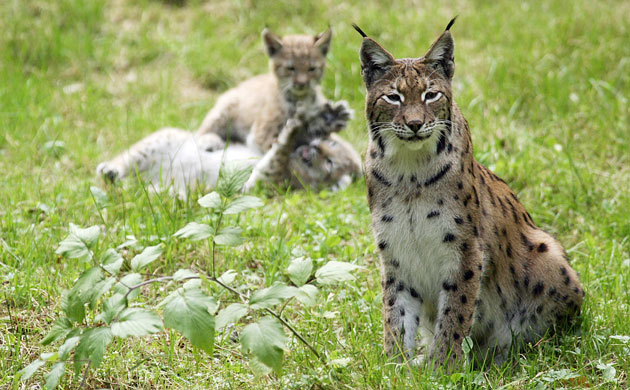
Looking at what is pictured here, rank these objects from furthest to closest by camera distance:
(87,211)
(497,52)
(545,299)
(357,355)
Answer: (497,52)
(87,211)
(545,299)
(357,355)

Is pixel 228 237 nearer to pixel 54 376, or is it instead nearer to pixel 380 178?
pixel 54 376

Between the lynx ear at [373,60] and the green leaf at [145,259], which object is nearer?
the green leaf at [145,259]

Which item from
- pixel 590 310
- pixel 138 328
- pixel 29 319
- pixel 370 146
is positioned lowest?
pixel 29 319

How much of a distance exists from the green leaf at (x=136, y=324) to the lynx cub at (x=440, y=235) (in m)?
1.28

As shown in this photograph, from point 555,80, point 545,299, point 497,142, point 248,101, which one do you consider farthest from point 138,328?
point 555,80

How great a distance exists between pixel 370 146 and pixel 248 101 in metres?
3.83

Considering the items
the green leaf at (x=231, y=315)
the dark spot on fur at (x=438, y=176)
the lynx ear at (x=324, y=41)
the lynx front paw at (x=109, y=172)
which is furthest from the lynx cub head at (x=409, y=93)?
the lynx ear at (x=324, y=41)

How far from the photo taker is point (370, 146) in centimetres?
390

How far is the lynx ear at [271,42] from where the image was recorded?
7175 mm

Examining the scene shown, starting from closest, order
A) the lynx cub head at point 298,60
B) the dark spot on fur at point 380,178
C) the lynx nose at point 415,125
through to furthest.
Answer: the lynx nose at point 415,125 → the dark spot on fur at point 380,178 → the lynx cub head at point 298,60

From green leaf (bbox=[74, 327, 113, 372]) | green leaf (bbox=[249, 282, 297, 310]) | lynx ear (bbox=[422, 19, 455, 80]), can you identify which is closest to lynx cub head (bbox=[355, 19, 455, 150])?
lynx ear (bbox=[422, 19, 455, 80])

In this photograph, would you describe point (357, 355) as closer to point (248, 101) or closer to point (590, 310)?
point (590, 310)

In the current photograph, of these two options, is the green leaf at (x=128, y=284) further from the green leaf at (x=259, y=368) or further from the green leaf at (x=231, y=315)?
the green leaf at (x=259, y=368)

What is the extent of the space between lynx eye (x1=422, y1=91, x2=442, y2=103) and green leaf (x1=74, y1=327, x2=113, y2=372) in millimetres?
1773
